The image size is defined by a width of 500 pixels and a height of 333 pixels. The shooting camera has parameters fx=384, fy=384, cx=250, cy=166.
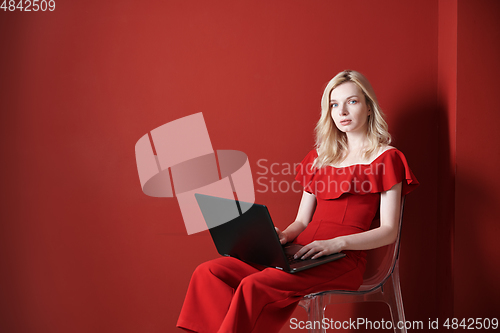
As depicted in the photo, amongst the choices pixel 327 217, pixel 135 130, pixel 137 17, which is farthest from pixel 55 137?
pixel 327 217

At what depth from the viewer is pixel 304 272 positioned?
116cm

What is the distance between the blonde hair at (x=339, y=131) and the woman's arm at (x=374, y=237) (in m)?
0.17

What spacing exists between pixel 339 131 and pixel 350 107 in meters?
0.15

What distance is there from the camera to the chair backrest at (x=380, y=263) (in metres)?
1.35

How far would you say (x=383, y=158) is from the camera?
1.37 meters

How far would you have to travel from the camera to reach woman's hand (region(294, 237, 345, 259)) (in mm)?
1212

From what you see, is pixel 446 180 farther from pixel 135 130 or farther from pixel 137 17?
pixel 137 17

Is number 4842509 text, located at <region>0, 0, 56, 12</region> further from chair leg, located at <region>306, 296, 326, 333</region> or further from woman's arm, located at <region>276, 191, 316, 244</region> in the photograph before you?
chair leg, located at <region>306, 296, 326, 333</region>

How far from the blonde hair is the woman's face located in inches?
0.9

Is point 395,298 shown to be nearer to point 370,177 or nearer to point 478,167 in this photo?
point 370,177

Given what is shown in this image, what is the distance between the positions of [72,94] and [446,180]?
65.4 inches
